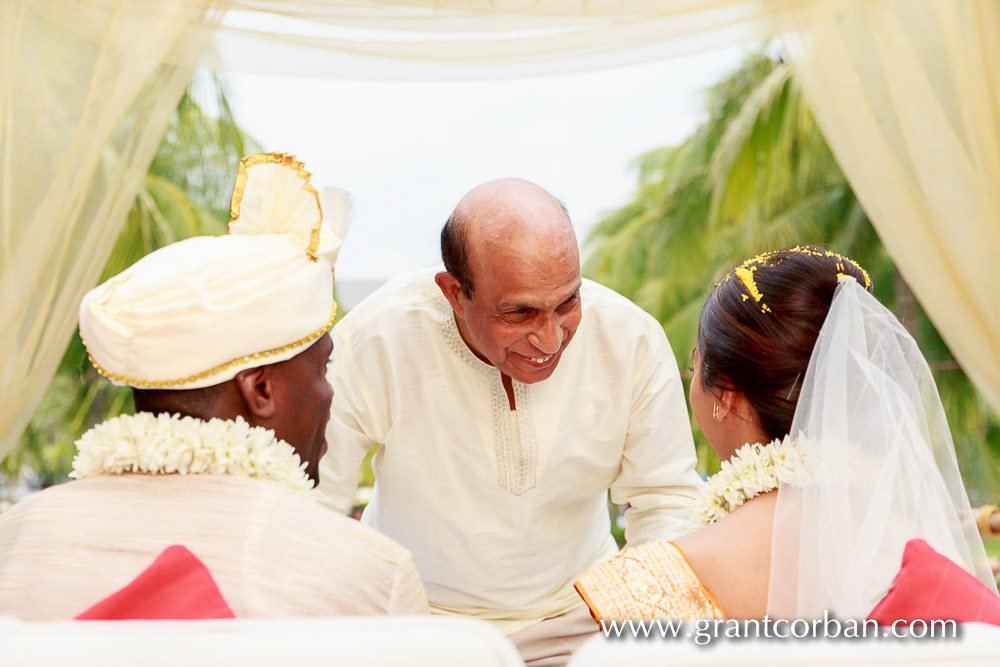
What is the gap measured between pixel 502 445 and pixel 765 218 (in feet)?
26.5

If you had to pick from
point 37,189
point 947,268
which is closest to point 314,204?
point 37,189

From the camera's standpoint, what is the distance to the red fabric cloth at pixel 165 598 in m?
1.19

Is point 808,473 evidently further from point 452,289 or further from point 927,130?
point 927,130

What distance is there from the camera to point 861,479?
1588 mm

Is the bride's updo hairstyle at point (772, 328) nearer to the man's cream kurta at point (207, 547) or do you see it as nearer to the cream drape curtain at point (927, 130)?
the man's cream kurta at point (207, 547)

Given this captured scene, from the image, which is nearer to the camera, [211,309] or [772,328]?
[211,309]

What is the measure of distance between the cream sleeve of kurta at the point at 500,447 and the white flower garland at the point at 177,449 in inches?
43.5

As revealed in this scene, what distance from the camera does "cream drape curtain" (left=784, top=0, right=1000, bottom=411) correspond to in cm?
289

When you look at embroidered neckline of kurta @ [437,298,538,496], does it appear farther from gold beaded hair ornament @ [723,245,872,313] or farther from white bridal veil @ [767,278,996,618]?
white bridal veil @ [767,278,996,618]

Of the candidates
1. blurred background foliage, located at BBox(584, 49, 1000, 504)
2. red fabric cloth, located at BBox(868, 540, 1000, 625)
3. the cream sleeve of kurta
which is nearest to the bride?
red fabric cloth, located at BBox(868, 540, 1000, 625)

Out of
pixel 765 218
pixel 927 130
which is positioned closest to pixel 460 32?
pixel 927 130

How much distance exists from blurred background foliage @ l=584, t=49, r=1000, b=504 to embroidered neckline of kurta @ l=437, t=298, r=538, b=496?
17.0 feet

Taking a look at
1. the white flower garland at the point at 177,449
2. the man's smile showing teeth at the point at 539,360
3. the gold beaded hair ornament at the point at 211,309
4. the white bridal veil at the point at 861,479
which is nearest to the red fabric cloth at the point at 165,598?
the white flower garland at the point at 177,449

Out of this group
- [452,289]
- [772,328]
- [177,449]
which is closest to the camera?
[177,449]
